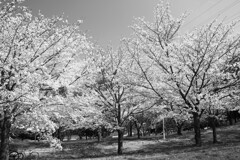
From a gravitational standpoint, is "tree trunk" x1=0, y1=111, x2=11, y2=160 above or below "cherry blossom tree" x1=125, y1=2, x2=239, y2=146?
below

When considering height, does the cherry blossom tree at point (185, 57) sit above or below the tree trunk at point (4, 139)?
above

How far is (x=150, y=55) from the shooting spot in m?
19.0

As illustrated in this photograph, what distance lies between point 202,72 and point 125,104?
8194 millimetres

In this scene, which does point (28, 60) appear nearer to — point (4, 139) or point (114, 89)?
point (4, 139)

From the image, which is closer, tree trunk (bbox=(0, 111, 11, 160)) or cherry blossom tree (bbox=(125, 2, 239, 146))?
tree trunk (bbox=(0, 111, 11, 160))

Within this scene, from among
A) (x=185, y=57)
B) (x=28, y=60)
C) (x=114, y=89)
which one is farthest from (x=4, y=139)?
(x=185, y=57)

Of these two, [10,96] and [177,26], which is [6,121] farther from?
[177,26]

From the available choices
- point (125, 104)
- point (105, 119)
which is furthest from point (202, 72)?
point (105, 119)

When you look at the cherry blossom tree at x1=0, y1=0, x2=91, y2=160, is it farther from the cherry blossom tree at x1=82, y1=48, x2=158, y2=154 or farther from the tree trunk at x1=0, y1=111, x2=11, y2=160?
the cherry blossom tree at x1=82, y1=48, x2=158, y2=154

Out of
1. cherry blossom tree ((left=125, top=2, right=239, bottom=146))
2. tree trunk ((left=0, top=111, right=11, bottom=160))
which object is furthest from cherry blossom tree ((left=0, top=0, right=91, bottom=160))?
cherry blossom tree ((left=125, top=2, right=239, bottom=146))

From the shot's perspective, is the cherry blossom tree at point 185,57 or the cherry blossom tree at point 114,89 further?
the cherry blossom tree at point 114,89

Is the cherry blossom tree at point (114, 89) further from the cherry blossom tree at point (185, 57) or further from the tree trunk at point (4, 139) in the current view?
the tree trunk at point (4, 139)

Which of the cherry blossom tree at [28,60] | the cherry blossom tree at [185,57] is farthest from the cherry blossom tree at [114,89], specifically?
the cherry blossom tree at [28,60]

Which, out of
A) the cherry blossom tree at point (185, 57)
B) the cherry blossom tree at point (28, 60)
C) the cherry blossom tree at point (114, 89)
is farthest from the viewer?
the cherry blossom tree at point (114, 89)
